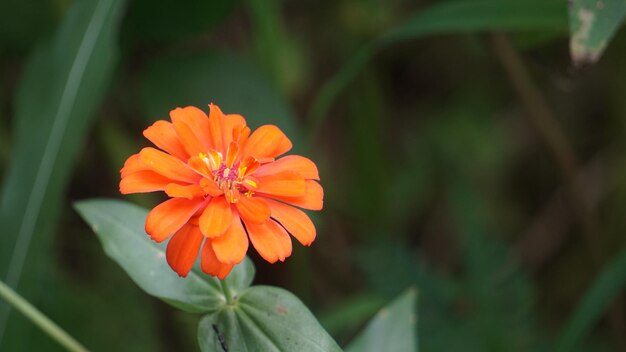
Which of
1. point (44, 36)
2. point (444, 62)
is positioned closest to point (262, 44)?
point (44, 36)

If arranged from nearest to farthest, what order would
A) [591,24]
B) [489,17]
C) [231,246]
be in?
[231,246] → [591,24] → [489,17]

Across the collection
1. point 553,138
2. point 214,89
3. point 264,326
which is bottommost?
point 264,326

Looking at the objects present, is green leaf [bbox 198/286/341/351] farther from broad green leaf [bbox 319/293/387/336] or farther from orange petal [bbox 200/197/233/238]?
broad green leaf [bbox 319/293/387/336]

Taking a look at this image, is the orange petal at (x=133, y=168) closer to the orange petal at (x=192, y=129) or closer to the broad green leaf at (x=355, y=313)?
the orange petal at (x=192, y=129)

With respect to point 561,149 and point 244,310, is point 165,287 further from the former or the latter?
point 561,149

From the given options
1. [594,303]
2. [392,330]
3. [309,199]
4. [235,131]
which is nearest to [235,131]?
[235,131]

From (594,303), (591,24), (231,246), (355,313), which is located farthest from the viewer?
(355,313)

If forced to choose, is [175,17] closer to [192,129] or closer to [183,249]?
[192,129]

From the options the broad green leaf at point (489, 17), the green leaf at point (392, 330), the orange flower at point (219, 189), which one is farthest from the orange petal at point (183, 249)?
the broad green leaf at point (489, 17)
